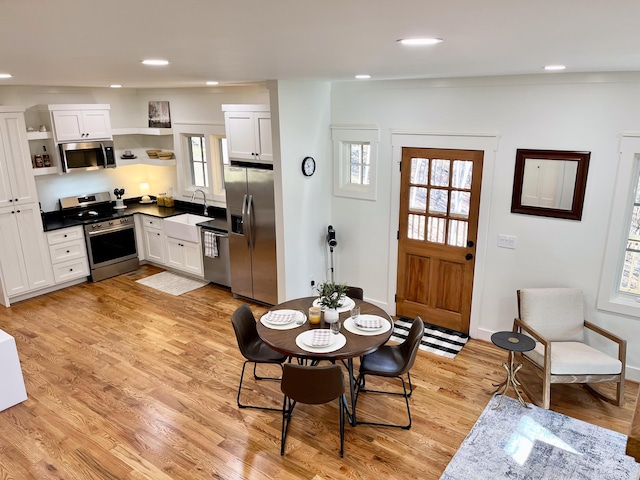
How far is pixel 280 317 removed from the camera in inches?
151

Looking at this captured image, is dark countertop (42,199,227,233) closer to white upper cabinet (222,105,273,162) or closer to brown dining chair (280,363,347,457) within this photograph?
white upper cabinet (222,105,273,162)

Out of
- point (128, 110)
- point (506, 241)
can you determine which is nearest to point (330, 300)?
point (506, 241)

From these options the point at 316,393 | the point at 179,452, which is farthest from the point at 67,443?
the point at 316,393

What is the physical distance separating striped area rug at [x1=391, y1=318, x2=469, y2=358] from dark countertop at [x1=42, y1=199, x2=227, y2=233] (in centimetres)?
257

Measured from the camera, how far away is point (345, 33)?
1.75 m

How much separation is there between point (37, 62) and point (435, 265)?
4.01 metres

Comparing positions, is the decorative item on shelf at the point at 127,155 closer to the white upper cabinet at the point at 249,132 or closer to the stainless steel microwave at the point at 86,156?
the stainless steel microwave at the point at 86,156

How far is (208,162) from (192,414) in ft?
12.9

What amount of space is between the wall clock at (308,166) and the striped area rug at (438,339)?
197 cm

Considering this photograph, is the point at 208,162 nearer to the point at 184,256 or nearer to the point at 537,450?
the point at 184,256

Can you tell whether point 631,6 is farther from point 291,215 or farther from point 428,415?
point 291,215

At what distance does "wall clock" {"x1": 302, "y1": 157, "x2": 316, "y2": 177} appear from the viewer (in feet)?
17.1

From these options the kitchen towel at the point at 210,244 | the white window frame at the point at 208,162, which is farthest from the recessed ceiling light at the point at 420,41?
the white window frame at the point at 208,162

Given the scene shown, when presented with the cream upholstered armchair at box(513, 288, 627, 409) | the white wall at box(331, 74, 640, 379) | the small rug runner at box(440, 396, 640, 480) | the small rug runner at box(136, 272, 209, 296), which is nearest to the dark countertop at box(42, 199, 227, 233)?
the small rug runner at box(136, 272, 209, 296)
